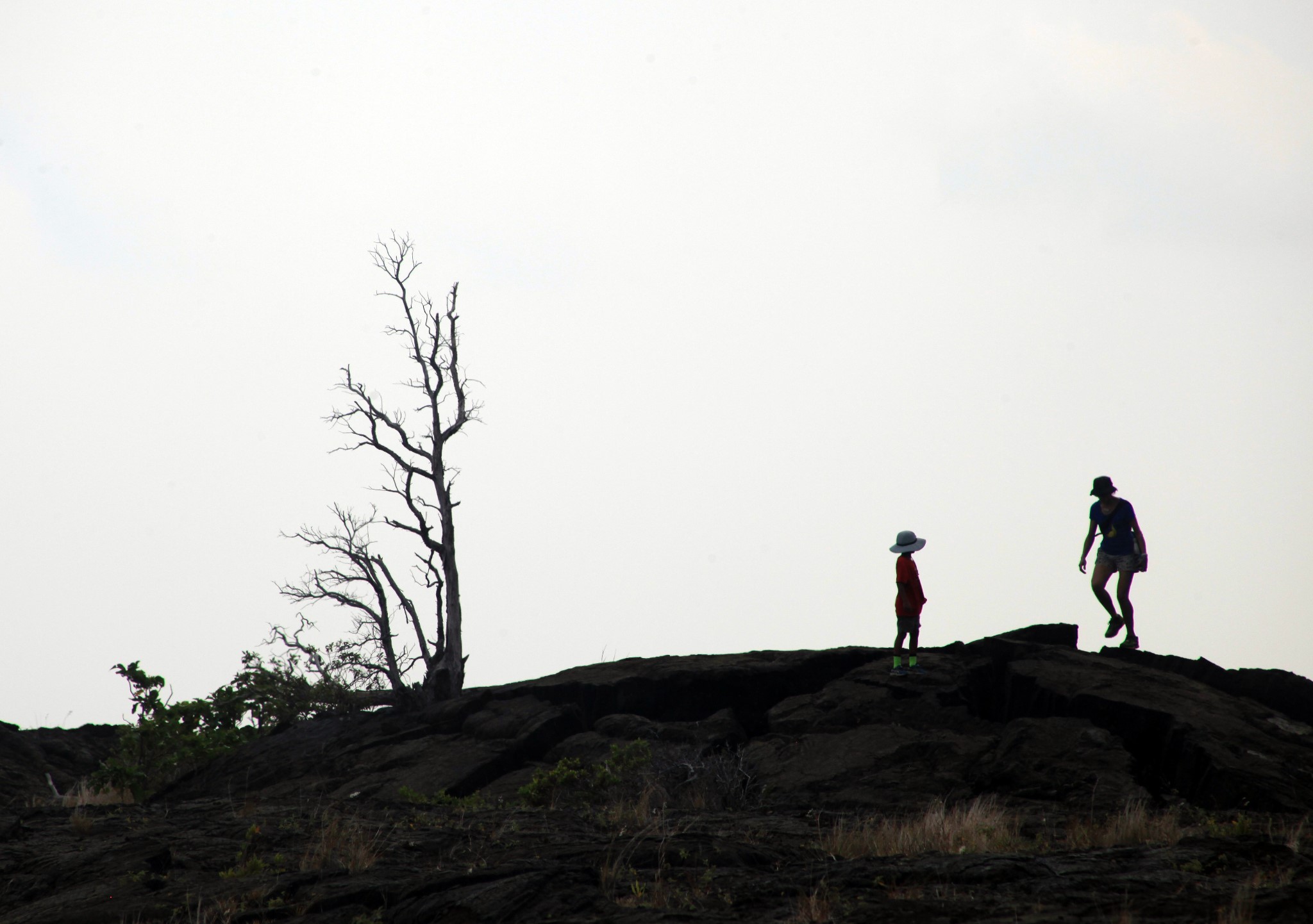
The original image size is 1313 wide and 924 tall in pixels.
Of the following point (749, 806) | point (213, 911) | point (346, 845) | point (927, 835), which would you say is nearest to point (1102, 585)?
point (749, 806)

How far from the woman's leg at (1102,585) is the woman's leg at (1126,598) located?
129 millimetres

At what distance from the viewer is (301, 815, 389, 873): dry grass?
7.99 meters

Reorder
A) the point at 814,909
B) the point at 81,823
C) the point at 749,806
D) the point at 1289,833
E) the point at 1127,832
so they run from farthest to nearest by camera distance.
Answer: the point at 749,806
the point at 81,823
the point at 1127,832
the point at 1289,833
the point at 814,909

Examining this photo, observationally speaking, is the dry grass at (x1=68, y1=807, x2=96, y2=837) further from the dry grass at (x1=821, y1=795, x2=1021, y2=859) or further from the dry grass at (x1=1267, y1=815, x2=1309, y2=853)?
the dry grass at (x1=1267, y1=815, x2=1309, y2=853)

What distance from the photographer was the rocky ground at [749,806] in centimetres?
665

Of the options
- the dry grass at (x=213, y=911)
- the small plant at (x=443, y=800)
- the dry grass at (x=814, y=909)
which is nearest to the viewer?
the dry grass at (x=814, y=909)

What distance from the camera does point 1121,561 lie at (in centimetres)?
1473

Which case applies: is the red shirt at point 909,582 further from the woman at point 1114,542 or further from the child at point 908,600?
the woman at point 1114,542

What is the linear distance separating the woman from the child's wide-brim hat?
2.22 meters

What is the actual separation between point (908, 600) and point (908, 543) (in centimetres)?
87

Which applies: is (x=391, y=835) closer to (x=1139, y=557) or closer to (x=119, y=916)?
(x=119, y=916)

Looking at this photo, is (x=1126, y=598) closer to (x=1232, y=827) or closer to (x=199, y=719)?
(x=1232, y=827)

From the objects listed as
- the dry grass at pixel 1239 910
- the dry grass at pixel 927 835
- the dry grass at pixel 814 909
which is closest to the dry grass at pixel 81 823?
the dry grass at pixel 927 835

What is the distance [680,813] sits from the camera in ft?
35.5
